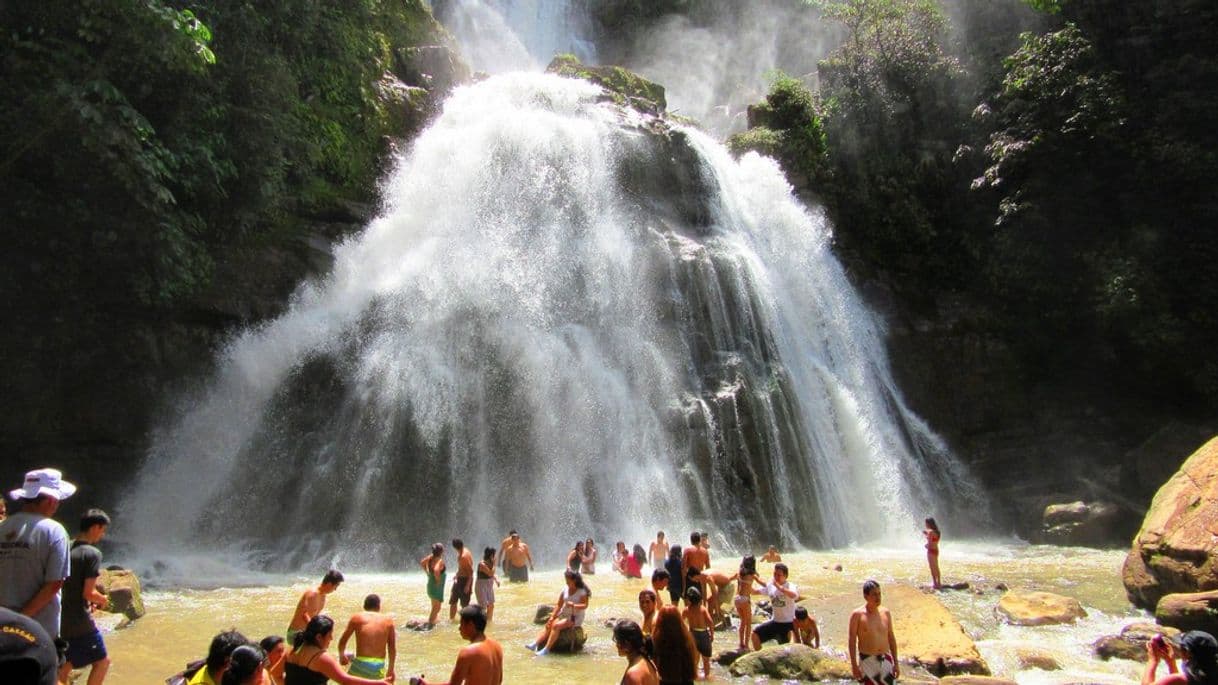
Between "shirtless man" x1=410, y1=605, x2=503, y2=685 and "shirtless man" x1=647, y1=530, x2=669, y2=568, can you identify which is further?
"shirtless man" x1=647, y1=530, x2=669, y2=568

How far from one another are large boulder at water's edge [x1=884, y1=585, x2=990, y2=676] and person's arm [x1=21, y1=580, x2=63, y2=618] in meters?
7.72

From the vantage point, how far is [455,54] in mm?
29797

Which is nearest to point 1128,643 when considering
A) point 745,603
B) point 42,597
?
point 745,603

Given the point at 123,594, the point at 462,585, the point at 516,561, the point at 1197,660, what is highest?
the point at 516,561

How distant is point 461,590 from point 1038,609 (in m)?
7.96

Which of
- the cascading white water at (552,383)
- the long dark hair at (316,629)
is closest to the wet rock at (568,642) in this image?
the long dark hair at (316,629)

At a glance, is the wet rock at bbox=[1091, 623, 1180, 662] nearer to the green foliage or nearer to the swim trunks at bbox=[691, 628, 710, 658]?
the swim trunks at bbox=[691, 628, 710, 658]

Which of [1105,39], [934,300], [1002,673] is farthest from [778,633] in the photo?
[1105,39]

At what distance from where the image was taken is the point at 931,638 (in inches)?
349

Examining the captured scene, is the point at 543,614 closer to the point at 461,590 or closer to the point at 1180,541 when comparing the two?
the point at 461,590

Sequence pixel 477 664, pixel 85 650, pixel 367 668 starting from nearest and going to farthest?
1. pixel 477 664
2. pixel 85 650
3. pixel 367 668

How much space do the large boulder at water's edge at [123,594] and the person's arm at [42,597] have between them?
6170 mm

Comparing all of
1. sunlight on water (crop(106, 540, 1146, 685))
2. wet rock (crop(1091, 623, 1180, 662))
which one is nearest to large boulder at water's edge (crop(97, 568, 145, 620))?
sunlight on water (crop(106, 540, 1146, 685))

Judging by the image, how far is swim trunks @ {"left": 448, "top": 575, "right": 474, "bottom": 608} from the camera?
36.1ft
